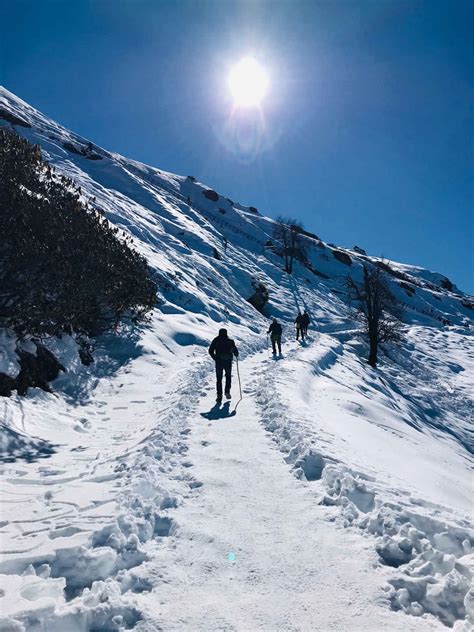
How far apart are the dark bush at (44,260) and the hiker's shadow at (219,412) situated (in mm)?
4730

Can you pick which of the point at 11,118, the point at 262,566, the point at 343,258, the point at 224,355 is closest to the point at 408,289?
the point at 343,258

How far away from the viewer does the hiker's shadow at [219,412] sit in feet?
30.6

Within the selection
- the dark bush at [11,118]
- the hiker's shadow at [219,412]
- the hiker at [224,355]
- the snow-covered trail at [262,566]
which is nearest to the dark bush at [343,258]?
the dark bush at [11,118]

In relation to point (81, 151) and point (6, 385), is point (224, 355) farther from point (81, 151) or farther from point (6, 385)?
point (81, 151)

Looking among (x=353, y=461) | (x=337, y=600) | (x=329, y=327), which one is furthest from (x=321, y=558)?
(x=329, y=327)

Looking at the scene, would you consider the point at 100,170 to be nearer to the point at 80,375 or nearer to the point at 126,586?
the point at 80,375

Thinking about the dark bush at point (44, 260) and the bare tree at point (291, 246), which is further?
the bare tree at point (291, 246)

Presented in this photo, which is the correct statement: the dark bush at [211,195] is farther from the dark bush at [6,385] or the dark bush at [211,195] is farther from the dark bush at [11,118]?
the dark bush at [6,385]

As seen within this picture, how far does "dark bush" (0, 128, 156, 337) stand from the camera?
9711 mm

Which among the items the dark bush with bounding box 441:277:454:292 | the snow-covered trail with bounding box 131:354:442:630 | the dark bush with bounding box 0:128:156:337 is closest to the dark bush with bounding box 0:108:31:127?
the dark bush with bounding box 0:128:156:337

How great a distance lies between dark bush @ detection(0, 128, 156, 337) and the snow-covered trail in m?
6.59

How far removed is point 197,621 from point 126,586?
0.74 meters

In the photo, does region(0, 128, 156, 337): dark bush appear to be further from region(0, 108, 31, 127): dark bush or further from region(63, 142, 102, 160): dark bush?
region(63, 142, 102, 160): dark bush

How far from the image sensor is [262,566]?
3.77 meters
